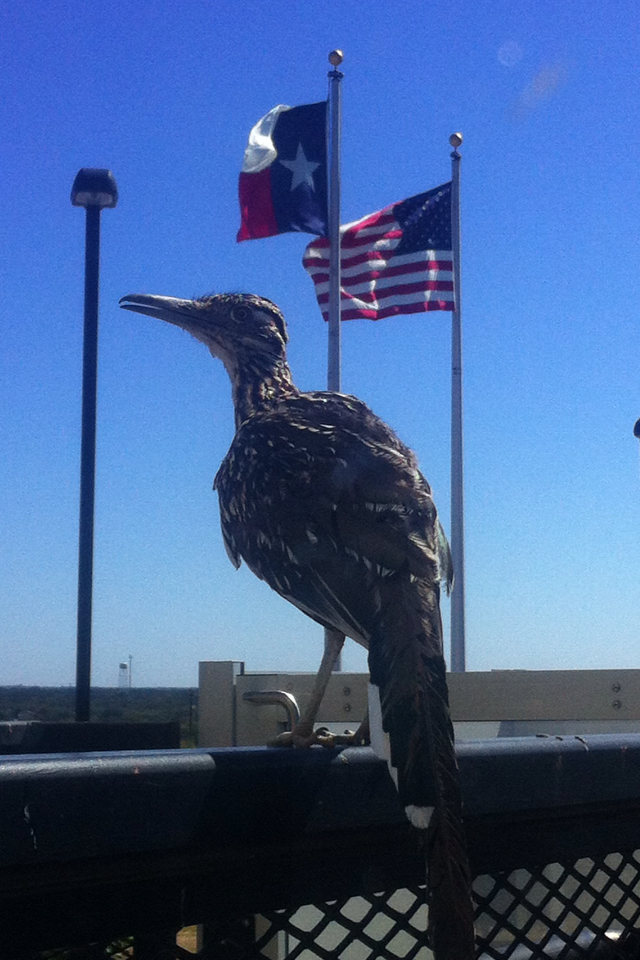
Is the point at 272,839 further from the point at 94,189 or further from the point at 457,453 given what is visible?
the point at 457,453

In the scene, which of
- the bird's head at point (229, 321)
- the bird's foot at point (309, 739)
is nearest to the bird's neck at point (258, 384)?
the bird's head at point (229, 321)

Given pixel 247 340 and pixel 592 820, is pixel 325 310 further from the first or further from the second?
pixel 592 820

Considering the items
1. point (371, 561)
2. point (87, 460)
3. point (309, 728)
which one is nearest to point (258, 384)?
point (87, 460)

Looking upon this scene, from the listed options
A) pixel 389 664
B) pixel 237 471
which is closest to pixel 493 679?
pixel 237 471

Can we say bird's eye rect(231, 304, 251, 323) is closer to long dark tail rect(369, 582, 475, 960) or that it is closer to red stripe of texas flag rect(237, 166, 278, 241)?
long dark tail rect(369, 582, 475, 960)

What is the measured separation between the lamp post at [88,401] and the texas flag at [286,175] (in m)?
6.94

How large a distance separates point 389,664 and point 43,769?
0.99 metres

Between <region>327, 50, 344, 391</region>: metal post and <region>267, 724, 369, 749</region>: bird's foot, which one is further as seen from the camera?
<region>327, 50, 344, 391</region>: metal post

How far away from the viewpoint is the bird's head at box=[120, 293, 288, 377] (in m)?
4.74

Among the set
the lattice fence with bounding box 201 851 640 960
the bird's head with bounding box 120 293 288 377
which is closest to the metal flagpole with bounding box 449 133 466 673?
the bird's head with bounding box 120 293 288 377

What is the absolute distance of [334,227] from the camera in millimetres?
13305

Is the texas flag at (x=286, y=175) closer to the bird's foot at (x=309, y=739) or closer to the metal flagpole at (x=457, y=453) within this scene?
the metal flagpole at (x=457, y=453)

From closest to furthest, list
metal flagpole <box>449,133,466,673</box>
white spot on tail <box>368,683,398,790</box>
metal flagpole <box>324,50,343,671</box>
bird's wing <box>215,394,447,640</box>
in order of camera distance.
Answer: white spot on tail <box>368,683,398,790</box> < bird's wing <box>215,394,447,640</box> < metal flagpole <box>324,50,343,671</box> < metal flagpole <box>449,133,466,673</box>

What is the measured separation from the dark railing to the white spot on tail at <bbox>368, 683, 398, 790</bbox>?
0.08ft
